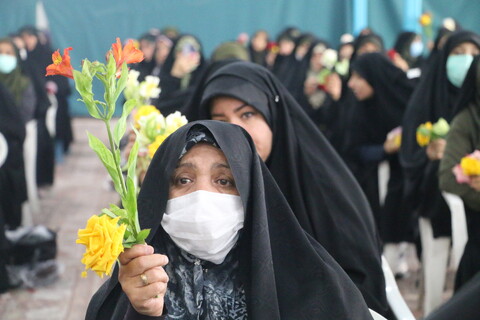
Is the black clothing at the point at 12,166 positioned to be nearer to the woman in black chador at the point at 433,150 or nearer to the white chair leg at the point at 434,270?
the woman in black chador at the point at 433,150

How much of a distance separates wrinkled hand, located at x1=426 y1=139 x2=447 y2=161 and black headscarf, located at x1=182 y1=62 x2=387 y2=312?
5.48ft

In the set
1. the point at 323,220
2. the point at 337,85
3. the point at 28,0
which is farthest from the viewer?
the point at 28,0

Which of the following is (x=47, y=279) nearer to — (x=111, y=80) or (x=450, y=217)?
(x=450, y=217)

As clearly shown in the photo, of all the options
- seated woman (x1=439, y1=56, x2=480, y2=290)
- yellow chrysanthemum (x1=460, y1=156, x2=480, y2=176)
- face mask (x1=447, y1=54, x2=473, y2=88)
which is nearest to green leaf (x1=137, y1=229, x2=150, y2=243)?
yellow chrysanthemum (x1=460, y1=156, x2=480, y2=176)

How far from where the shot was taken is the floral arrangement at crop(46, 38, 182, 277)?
1621mm

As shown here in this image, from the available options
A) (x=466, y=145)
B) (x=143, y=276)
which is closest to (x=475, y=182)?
(x=466, y=145)

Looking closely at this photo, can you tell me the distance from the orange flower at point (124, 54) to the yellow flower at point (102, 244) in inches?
12.7

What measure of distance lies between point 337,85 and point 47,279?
10.0 feet

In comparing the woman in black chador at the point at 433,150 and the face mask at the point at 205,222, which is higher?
the face mask at the point at 205,222

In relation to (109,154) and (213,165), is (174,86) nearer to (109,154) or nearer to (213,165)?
(213,165)

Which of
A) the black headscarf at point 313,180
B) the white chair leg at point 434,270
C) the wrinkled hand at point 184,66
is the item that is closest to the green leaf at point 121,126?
the black headscarf at point 313,180

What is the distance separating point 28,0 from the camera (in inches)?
703

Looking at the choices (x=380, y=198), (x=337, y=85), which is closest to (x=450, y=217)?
(x=380, y=198)

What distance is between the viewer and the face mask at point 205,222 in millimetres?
2207
